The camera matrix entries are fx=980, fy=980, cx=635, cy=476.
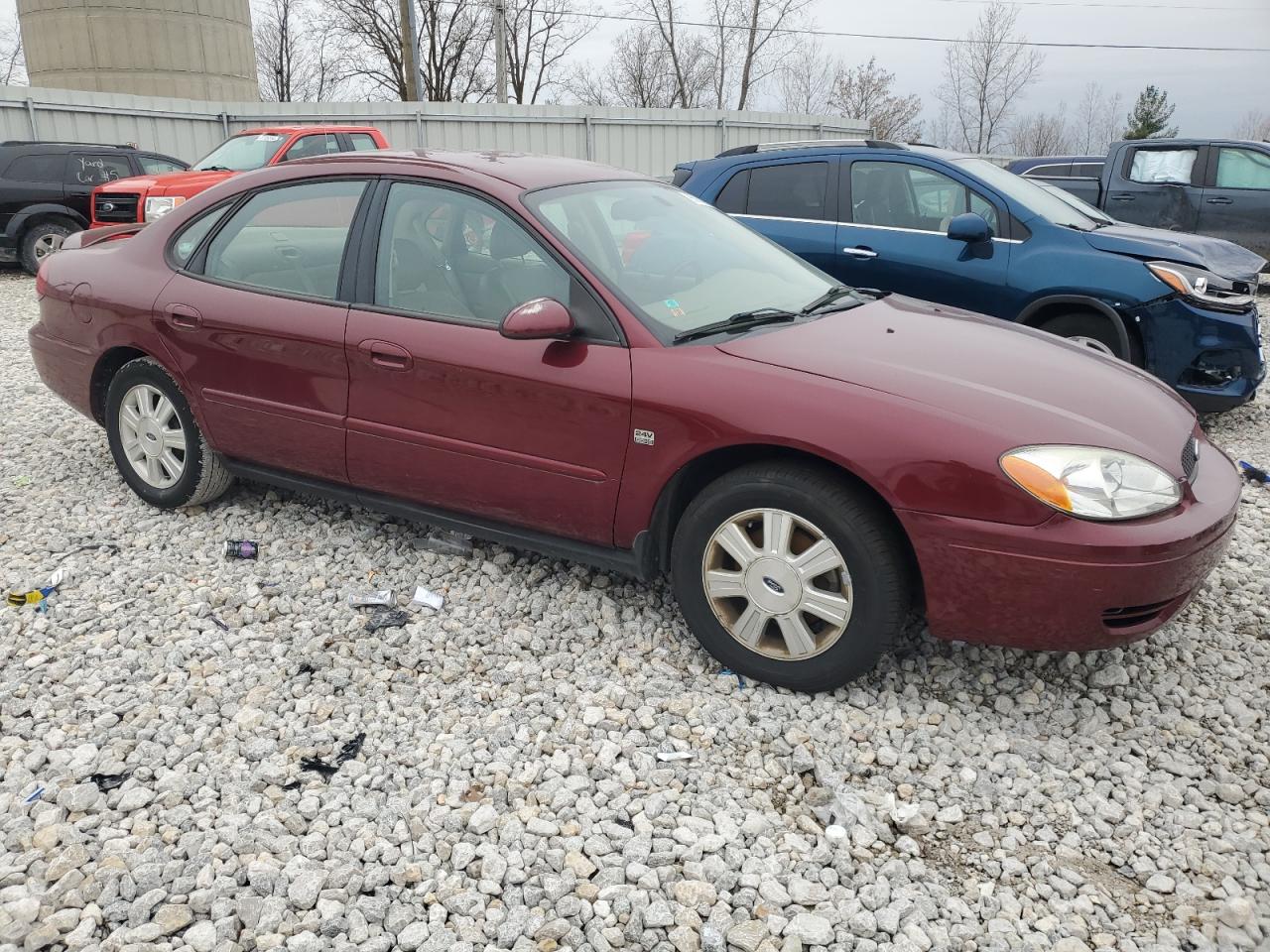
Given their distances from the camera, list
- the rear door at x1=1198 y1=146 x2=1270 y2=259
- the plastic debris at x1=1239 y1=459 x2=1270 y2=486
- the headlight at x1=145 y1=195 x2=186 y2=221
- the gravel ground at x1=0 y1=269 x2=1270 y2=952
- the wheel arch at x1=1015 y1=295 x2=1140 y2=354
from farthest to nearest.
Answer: the headlight at x1=145 y1=195 x2=186 y2=221 → the rear door at x1=1198 y1=146 x2=1270 y2=259 → the wheel arch at x1=1015 y1=295 x2=1140 y2=354 → the plastic debris at x1=1239 y1=459 x2=1270 y2=486 → the gravel ground at x1=0 y1=269 x2=1270 y2=952

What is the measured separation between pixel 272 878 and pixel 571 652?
4.42 ft

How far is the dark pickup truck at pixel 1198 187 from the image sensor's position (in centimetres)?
1130

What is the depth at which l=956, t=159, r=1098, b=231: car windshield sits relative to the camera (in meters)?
6.41

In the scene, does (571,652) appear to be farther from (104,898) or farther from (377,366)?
(104,898)

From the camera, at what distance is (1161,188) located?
1135cm

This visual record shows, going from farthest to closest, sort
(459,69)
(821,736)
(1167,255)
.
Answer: (459,69)
(1167,255)
(821,736)

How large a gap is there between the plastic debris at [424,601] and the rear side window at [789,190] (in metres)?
4.41

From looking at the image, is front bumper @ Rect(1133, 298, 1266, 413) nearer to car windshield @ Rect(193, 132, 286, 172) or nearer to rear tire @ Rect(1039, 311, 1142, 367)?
rear tire @ Rect(1039, 311, 1142, 367)

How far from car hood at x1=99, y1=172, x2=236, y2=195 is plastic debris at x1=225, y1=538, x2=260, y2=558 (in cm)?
862

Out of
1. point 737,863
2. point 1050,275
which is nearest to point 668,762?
point 737,863

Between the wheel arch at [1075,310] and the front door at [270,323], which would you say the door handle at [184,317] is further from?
the wheel arch at [1075,310]

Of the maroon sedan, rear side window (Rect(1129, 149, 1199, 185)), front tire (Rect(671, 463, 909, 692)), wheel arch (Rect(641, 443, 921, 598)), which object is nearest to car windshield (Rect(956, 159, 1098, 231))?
the maroon sedan

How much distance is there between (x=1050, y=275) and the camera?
6.13 m

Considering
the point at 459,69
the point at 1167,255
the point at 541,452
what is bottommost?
the point at 541,452
